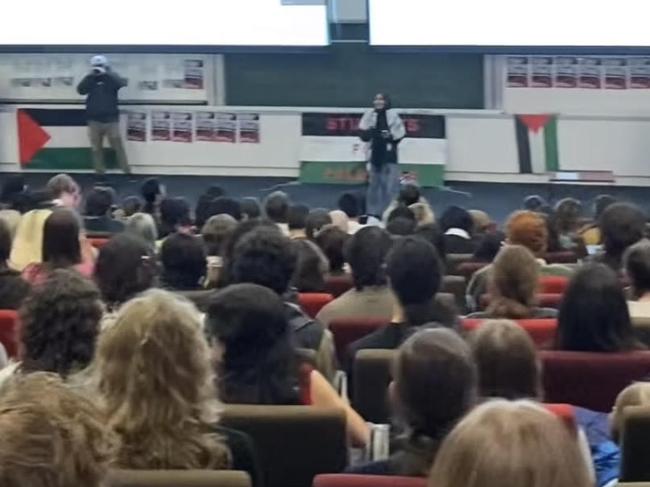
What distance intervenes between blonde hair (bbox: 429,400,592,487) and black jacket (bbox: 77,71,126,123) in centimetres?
1194

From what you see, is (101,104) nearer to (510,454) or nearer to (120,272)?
(120,272)

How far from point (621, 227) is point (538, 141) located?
7.34 meters

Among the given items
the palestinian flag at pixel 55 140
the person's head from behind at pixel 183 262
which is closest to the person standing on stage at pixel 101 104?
the palestinian flag at pixel 55 140

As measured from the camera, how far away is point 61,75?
13.8m

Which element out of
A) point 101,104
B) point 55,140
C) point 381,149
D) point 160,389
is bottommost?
point 160,389

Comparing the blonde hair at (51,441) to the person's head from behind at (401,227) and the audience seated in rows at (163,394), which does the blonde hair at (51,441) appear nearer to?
the audience seated in rows at (163,394)

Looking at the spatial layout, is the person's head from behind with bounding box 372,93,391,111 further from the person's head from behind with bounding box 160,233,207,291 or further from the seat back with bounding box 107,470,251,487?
the seat back with bounding box 107,470,251,487

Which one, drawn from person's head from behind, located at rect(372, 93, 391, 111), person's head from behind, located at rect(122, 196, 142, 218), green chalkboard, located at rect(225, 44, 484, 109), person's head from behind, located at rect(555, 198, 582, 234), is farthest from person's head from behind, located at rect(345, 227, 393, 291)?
green chalkboard, located at rect(225, 44, 484, 109)

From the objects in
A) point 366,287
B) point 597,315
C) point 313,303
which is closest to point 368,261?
point 366,287

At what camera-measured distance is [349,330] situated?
4504mm

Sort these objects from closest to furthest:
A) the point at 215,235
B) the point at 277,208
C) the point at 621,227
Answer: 1. the point at 621,227
2. the point at 215,235
3. the point at 277,208

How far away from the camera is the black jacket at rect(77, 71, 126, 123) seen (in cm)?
1313
